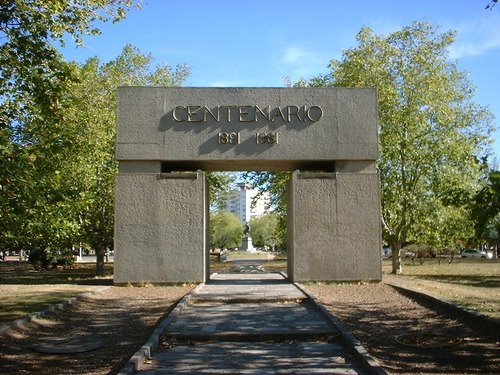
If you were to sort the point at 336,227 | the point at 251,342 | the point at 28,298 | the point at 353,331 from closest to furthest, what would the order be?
1. the point at 251,342
2. the point at 353,331
3. the point at 28,298
4. the point at 336,227

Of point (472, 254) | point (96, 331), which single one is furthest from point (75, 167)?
point (472, 254)

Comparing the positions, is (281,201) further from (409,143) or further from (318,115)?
(318,115)

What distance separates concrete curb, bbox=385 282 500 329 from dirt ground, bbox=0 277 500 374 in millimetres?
A: 65

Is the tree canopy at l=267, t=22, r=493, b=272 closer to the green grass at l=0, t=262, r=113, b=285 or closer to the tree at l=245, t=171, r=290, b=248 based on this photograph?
the tree at l=245, t=171, r=290, b=248

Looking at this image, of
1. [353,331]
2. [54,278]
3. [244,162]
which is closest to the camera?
[353,331]

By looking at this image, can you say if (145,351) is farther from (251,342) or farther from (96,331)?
(96,331)

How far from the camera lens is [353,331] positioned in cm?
948

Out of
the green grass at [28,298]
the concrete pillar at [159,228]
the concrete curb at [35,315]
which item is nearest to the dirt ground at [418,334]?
the concrete pillar at [159,228]

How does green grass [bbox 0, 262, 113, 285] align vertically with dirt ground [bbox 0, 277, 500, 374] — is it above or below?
above

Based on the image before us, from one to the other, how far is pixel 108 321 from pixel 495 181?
25.7ft

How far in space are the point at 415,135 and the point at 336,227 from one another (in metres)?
10.4

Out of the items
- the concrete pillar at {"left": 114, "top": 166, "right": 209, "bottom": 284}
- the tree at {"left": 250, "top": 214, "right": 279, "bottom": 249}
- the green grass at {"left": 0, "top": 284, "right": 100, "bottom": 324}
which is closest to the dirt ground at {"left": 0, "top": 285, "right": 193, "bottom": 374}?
the green grass at {"left": 0, "top": 284, "right": 100, "bottom": 324}

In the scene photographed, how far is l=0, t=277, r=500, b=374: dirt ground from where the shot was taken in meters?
7.26

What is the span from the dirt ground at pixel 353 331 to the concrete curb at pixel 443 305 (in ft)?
0.21
